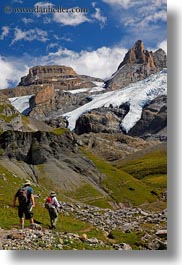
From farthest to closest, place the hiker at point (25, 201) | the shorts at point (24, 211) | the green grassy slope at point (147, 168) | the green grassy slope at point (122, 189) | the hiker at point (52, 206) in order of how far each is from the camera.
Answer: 1. the green grassy slope at point (147, 168)
2. the green grassy slope at point (122, 189)
3. the hiker at point (52, 206)
4. the shorts at point (24, 211)
5. the hiker at point (25, 201)

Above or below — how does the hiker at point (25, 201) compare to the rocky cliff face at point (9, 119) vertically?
below

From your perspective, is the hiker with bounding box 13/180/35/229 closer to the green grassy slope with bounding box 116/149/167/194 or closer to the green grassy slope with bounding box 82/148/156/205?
the green grassy slope with bounding box 82/148/156/205

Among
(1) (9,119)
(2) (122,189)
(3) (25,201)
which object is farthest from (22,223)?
(1) (9,119)

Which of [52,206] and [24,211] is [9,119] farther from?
[24,211]

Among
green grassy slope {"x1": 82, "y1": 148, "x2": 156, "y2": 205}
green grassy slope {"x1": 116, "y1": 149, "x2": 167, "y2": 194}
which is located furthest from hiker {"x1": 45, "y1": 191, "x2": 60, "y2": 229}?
green grassy slope {"x1": 116, "y1": 149, "x2": 167, "y2": 194}

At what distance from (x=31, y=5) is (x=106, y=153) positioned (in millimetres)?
131632

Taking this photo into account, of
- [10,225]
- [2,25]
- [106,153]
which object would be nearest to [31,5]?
[2,25]

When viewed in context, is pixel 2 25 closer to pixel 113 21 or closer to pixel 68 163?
pixel 113 21

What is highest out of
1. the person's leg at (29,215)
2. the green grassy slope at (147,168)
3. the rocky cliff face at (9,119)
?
the rocky cliff face at (9,119)

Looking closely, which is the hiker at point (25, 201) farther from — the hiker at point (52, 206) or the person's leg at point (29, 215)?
the hiker at point (52, 206)

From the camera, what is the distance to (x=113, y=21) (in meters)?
23.5

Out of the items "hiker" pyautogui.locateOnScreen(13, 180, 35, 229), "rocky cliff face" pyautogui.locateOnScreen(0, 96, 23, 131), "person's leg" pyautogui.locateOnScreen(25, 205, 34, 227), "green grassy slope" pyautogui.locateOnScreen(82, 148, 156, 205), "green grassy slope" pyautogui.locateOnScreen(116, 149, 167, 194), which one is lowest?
"person's leg" pyautogui.locateOnScreen(25, 205, 34, 227)

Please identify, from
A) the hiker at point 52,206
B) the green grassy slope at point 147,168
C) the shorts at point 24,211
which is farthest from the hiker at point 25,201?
the green grassy slope at point 147,168

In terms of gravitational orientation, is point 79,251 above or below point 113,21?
below
